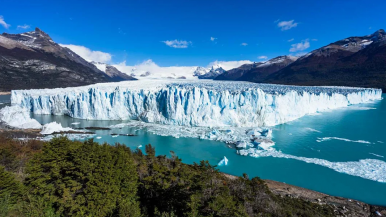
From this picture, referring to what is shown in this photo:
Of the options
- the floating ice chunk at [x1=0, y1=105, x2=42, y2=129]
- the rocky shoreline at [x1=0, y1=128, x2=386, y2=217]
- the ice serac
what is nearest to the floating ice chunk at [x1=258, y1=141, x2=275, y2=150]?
the rocky shoreline at [x1=0, y1=128, x2=386, y2=217]

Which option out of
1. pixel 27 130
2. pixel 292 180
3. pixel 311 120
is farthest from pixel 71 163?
pixel 311 120

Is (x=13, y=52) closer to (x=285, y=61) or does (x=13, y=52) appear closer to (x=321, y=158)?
(x=321, y=158)

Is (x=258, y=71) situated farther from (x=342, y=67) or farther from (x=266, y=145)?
(x=266, y=145)

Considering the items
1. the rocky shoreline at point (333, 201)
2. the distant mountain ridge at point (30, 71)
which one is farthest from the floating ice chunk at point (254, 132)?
the distant mountain ridge at point (30, 71)

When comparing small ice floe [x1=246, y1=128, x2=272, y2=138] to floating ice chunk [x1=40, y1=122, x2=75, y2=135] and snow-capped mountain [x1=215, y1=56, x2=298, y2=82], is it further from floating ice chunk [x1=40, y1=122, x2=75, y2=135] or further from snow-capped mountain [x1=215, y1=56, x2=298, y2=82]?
snow-capped mountain [x1=215, y1=56, x2=298, y2=82]

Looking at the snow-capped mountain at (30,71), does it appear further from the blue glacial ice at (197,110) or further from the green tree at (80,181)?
the green tree at (80,181)

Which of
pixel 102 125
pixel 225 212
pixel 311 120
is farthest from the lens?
pixel 311 120
